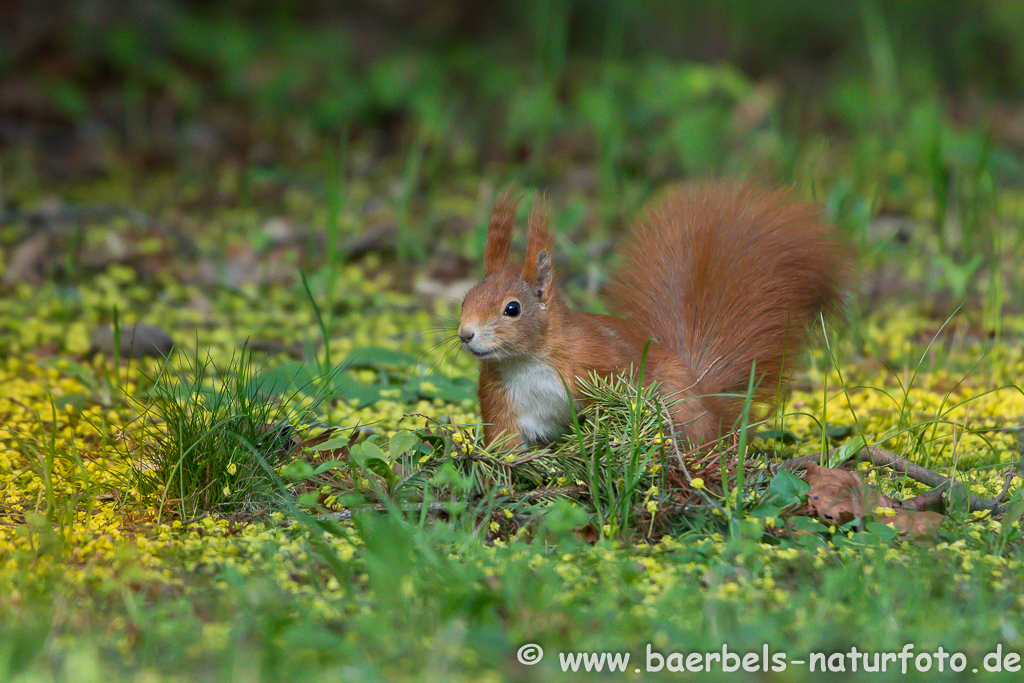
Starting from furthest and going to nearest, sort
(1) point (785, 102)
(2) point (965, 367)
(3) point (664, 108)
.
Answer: (1) point (785, 102), (3) point (664, 108), (2) point (965, 367)

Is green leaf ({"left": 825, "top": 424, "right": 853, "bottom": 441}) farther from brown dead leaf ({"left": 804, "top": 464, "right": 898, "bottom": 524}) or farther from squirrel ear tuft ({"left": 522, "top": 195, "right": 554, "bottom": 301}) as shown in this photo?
squirrel ear tuft ({"left": 522, "top": 195, "right": 554, "bottom": 301})

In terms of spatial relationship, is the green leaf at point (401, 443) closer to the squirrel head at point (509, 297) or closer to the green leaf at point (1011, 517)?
the squirrel head at point (509, 297)

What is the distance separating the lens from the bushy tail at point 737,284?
2.45 metres

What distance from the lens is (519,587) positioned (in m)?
1.72

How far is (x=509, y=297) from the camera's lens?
219 cm

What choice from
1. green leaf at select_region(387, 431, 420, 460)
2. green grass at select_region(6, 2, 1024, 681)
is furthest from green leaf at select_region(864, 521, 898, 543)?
green leaf at select_region(387, 431, 420, 460)

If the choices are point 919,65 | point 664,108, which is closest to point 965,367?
point 664,108

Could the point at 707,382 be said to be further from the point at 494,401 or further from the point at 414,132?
the point at 414,132

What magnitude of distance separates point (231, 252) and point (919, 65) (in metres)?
4.65

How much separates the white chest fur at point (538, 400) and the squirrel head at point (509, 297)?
4 cm

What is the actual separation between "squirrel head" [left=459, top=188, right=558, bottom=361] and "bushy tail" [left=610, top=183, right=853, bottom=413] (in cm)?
37

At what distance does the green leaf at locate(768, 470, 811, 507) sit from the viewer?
2.06 metres
